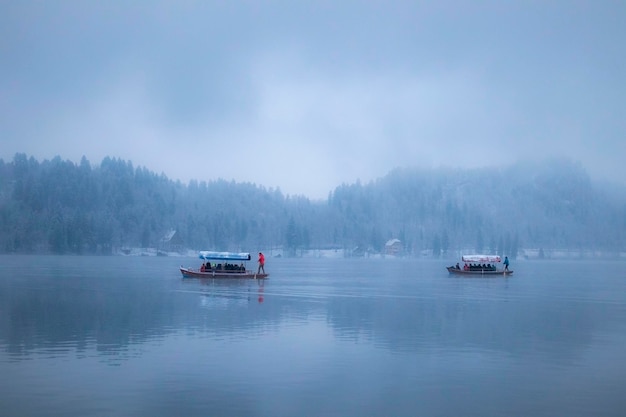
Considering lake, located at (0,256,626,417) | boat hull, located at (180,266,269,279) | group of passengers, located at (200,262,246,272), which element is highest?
group of passengers, located at (200,262,246,272)

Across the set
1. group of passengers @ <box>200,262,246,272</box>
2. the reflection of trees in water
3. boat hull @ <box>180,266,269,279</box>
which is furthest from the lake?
group of passengers @ <box>200,262,246,272</box>

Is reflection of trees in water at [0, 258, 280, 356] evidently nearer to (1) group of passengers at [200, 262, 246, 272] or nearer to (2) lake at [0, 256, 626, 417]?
(2) lake at [0, 256, 626, 417]

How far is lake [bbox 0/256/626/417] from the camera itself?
17547 millimetres

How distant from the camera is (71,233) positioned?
631ft

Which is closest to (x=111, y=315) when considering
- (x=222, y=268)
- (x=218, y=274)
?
(x=218, y=274)

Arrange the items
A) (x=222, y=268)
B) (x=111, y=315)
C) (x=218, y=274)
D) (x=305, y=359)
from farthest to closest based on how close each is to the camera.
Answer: (x=222, y=268), (x=218, y=274), (x=111, y=315), (x=305, y=359)

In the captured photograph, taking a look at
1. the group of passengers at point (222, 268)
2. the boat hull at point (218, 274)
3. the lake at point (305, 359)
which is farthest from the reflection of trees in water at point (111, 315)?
the group of passengers at point (222, 268)

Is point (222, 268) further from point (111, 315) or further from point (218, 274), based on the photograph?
point (111, 315)

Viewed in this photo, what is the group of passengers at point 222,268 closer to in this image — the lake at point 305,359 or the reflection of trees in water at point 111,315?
the reflection of trees in water at point 111,315

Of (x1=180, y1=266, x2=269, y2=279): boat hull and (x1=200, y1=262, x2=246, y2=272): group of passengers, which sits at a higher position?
(x1=200, y1=262, x2=246, y2=272): group of passengers

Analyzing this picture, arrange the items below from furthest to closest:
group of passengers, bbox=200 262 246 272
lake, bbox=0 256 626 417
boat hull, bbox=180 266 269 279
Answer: group of passengers, bbox=200 262 246 272
boat hull, bbox=180 266 269 279
lake, bbox=0 256 626 417

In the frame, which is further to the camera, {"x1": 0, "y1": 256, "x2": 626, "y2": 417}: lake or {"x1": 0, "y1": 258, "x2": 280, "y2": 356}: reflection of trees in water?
{"x1": 0, "y1": 258, "x2": 280, "y2": 356}: reflection of trees in water

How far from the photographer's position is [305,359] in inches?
936

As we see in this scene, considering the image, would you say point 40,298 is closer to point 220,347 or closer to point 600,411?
point 220,347
